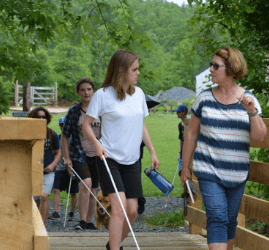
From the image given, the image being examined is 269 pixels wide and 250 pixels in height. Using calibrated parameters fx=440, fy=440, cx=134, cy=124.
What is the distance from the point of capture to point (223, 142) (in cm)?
320

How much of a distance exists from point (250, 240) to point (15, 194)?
2.77 metres

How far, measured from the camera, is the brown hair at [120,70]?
3748 mm

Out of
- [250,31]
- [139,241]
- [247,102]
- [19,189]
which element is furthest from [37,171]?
[250,31]

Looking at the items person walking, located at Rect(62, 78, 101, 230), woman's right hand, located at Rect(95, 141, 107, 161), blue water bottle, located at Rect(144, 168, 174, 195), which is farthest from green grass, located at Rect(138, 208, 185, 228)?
woman's right hand, located at Rect(95, 141, 107, 161)

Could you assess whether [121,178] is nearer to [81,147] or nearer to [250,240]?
[250,240]

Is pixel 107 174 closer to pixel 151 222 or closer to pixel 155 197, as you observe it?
pixel 151 222

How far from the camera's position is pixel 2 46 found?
867 cm

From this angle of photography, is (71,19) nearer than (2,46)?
Yes

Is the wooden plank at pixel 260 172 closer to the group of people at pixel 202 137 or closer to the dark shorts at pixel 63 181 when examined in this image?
the group of people at pixel 202 137

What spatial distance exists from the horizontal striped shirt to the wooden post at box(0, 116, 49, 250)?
203 centimetres

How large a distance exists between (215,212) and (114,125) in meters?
1.08

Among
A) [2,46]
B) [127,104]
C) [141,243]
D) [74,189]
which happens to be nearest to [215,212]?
[127,104]

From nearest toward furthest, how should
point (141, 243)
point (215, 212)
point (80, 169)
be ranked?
point (215, 212)
point (141, 243)
point (80, 169)

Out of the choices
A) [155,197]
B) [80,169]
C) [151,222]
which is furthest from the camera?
[155,197]
